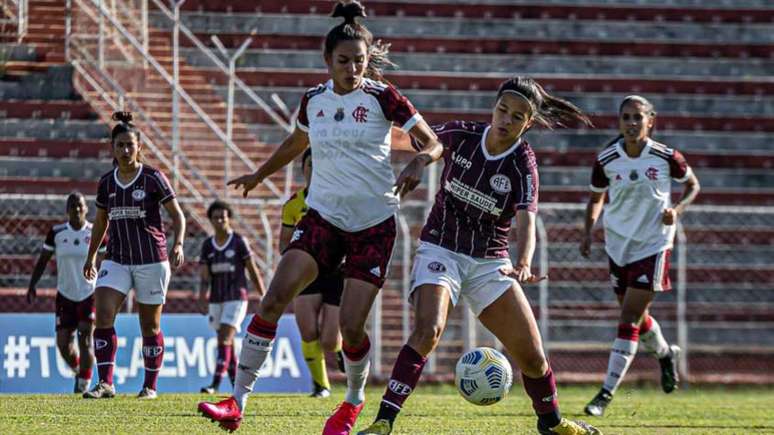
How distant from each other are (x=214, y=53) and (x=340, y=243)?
1199cm

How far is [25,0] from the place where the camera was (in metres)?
17.7

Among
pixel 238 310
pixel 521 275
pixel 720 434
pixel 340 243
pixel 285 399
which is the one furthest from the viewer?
pixel 238 310

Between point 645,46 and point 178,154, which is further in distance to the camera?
point 645,46

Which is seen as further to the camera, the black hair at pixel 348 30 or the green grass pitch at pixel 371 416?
the green grass pitch at pixel 371 416

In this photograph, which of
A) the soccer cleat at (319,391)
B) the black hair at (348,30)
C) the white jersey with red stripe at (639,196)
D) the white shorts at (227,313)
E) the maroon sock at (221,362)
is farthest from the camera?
the white shorts at (227,313)

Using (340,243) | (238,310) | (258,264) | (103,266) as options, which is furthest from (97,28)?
(340,243)

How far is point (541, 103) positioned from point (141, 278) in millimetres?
4335

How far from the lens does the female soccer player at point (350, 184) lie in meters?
7.01

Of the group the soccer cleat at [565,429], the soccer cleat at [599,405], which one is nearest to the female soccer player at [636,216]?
the soccer cleat at [599,405]

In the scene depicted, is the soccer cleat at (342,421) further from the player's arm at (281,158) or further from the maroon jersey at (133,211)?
the maroon jersey at (133,211)

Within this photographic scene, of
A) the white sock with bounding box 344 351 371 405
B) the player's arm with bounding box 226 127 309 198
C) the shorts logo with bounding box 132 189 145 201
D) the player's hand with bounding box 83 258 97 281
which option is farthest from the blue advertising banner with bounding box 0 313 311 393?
the player's arm with bounding box 226 127 309 198

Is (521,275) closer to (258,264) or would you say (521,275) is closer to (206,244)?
(206,244)

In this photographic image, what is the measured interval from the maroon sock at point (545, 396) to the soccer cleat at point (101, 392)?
4.38 m

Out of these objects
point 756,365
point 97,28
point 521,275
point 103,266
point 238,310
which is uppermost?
point 97,28
